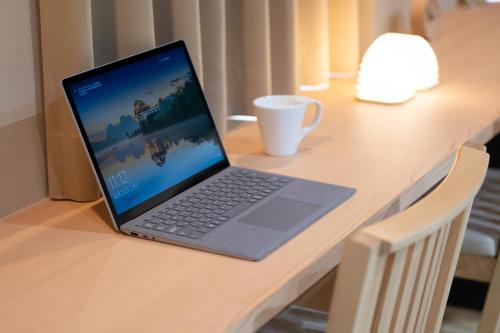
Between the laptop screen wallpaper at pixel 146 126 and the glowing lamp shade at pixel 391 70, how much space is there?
1.70 feet

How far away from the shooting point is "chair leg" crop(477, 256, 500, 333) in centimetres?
167

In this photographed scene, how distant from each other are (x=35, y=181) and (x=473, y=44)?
143 centimetres

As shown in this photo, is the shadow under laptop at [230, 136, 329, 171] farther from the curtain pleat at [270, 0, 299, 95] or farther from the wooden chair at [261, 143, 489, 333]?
the wooden chair at [261, 143, 489, 333]

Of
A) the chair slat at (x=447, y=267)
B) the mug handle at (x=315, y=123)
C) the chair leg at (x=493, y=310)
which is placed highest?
the mug handle at (x=315, y=123)

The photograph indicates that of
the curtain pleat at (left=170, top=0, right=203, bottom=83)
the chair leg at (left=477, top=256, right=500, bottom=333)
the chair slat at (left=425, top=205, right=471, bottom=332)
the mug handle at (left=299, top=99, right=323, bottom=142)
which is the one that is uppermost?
the curtain pleat at (left=170, top=0, right=203, bottom=83)

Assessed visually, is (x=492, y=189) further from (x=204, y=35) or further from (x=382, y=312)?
(x=382, y=312)

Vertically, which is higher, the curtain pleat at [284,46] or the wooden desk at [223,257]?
the curtain pleat at [284,46]

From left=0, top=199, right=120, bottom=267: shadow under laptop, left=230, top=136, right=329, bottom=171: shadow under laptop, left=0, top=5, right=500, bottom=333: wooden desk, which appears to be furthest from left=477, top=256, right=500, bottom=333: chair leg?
left=0, top=199, right=120, bottom=267: shadow under laptop

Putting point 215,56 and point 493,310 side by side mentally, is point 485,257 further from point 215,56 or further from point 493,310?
point 215,56

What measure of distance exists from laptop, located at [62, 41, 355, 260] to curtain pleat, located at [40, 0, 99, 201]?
7 cm

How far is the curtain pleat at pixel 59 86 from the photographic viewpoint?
134 centimetres

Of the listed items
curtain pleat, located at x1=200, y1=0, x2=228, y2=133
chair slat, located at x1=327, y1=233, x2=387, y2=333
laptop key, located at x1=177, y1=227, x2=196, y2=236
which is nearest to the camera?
chair slat, located at x1=327, y1=233, x2=387, y2=333

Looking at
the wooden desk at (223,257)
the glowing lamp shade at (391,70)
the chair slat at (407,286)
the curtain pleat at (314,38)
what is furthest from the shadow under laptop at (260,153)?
the chair slat at (407,286)

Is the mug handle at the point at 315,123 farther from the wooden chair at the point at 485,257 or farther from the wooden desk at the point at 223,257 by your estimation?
the wooden chair at the point at 485,257
